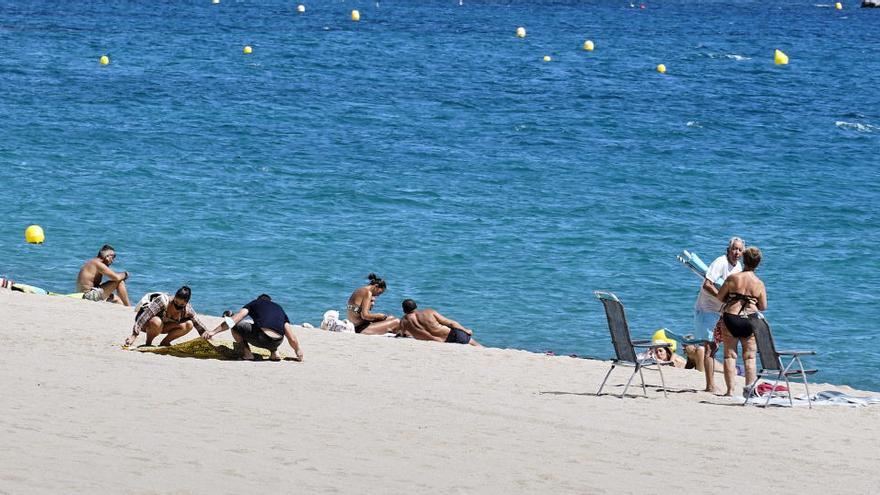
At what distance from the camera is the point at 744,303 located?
1132 centimetres

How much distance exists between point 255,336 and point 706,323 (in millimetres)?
4138

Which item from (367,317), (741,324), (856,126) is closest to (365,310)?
(367,317)

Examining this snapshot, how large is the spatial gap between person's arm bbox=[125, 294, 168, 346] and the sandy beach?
247mm

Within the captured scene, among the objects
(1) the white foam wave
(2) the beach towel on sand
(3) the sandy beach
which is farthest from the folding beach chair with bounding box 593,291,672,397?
(1) the white foam wave

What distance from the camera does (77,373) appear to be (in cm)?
1102

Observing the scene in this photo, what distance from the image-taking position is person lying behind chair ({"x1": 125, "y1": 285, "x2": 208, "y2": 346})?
12.4 metres

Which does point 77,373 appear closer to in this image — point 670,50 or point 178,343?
point 178,343

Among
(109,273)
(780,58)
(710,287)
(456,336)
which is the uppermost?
(710,287)

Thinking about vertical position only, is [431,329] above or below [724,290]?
below

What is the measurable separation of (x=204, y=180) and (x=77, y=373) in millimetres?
15292

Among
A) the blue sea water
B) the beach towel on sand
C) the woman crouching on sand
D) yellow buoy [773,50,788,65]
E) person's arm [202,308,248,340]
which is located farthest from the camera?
yellow buoy [773,50,788,65]

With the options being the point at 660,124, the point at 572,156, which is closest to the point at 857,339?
the point at 572,156

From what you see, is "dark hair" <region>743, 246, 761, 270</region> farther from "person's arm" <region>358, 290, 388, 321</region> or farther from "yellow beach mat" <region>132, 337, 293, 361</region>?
"person's arm" <region>358, 290, 388, 321</region>

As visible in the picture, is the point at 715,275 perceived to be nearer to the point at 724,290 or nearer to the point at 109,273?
the point at 724,290
